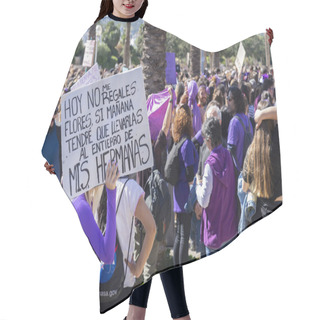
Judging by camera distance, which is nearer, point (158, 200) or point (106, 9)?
point (158, 200)

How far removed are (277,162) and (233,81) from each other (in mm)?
526

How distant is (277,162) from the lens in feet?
26.9

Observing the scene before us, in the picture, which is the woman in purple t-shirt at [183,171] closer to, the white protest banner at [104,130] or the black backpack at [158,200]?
the black backpack at [158,200]

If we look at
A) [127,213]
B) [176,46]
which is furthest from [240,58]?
[127,213]

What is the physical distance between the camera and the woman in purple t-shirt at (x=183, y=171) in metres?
8.16

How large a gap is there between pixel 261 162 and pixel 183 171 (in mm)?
445

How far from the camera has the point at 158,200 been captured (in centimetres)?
817

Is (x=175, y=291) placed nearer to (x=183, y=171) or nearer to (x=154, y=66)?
(x=183, y=171)

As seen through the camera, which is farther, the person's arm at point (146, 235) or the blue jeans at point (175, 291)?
the blue jeans at point (175, 291)

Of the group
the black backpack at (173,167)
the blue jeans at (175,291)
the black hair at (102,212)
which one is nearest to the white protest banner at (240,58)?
the black backpack at (173,167)

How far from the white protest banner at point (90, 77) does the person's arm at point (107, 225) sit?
0.50 meters

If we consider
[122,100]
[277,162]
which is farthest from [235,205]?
[122,100]

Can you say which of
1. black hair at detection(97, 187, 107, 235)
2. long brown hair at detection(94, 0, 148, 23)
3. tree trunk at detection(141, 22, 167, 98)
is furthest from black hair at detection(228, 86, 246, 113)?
black hair at detection(97, 187, 107, 235)

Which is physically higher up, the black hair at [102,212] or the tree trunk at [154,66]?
the tree trunk at [154,66]
